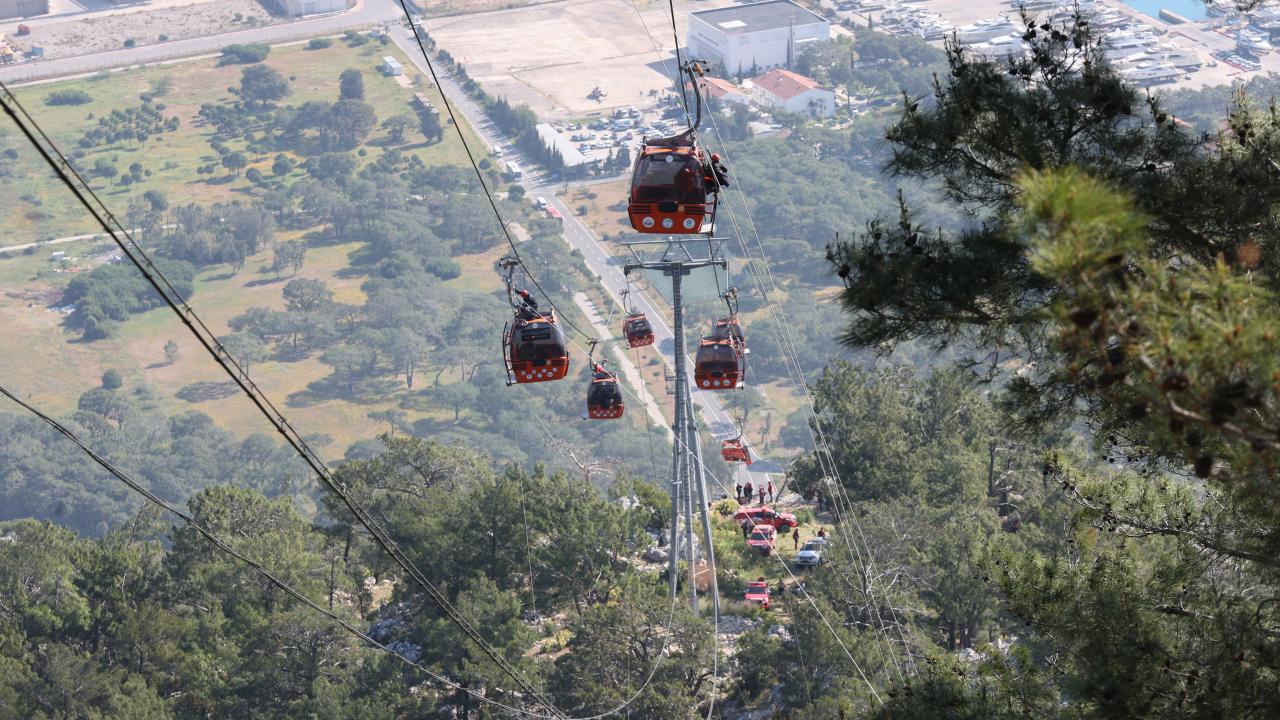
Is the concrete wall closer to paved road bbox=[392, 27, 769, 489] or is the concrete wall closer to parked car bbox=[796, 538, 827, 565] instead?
paved road bbox=[392, 27, 769, 489]

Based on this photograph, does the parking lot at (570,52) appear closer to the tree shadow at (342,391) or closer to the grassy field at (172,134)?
the grassy field at (172,134)

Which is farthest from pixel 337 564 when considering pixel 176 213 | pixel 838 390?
pixel 176 213

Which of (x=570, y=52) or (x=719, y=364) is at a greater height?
(x=719, y=364)

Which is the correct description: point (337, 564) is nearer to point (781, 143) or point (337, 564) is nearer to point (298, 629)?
point (298, 629)

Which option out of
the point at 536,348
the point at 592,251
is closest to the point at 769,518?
the point at 536,348

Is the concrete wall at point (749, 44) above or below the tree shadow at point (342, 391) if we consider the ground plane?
above

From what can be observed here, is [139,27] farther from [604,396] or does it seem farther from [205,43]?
[604,396]

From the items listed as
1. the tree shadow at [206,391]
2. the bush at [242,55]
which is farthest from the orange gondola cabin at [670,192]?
the bush at [242,55]
